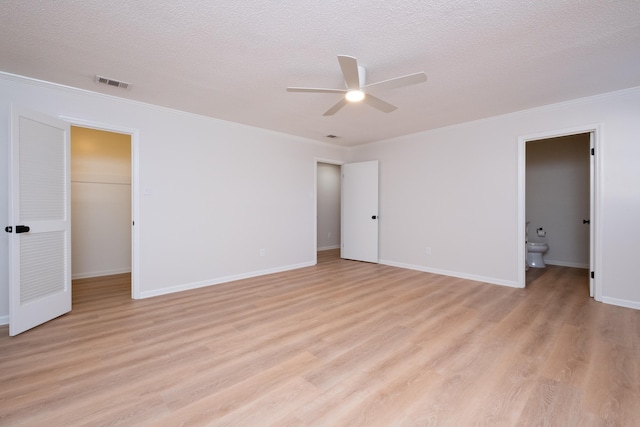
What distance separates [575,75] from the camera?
278 centimetres

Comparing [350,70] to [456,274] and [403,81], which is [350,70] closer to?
[403,81]

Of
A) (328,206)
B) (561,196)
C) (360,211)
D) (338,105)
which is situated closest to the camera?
(338,105)

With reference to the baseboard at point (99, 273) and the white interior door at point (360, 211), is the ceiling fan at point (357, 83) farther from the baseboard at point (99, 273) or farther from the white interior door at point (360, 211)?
the baseboard at point (99, 273)

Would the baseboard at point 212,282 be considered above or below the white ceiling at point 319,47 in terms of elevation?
below

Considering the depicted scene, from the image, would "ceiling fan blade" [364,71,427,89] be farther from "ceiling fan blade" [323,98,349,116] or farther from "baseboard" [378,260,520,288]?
"baseboard" [378,260,520,288]

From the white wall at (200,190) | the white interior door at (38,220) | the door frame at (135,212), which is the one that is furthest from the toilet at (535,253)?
the white interior door at (38,220)

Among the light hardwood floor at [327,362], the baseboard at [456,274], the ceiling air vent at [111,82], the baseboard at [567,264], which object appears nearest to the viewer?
the light hardwood floor at [327,362]

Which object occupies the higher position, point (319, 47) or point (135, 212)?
point (319, 47)

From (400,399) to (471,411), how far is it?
1.27 feet

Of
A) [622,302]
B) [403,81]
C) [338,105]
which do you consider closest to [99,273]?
[338,105]

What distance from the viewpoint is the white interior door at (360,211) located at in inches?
222

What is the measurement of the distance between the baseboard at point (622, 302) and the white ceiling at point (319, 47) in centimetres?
240

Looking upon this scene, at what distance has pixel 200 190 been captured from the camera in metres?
4.04

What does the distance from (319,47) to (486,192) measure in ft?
11.1
